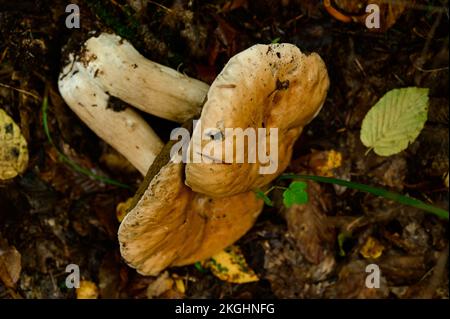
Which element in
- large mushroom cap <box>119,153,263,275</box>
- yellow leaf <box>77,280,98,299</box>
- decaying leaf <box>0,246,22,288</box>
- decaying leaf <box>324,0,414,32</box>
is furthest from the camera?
yellow leaf <box>77,280,98,299</box>

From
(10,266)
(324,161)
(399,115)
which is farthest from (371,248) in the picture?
(10,266)

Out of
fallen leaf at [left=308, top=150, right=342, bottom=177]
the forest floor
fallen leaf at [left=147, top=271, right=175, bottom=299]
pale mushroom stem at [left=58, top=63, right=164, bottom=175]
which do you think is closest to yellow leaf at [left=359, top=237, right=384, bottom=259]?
the forest floor

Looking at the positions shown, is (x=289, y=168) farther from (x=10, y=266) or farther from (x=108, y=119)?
(x=10, y=266)

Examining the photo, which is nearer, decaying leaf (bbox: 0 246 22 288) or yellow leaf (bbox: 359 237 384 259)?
decaying leaf (bbox: 0 246 22 288)

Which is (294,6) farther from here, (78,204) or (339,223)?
(78,204)

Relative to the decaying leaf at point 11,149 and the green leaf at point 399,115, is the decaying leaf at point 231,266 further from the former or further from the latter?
the decaying leaf at point 11,149

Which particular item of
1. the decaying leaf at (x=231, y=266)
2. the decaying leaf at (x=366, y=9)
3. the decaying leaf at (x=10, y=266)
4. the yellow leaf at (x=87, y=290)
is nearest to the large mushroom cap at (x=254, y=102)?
the decaying leaf at (x=366, y=9)

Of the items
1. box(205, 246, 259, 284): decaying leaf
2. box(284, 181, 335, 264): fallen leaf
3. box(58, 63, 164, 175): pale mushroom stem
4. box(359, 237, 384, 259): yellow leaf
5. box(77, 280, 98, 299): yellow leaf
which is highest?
box(58, 63, 164, 175): pale mushroom stem

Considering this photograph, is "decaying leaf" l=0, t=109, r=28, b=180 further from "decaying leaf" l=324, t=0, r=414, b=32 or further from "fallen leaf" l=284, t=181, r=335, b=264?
"decaying leaf" l=324, t=0, r=414, b=32
